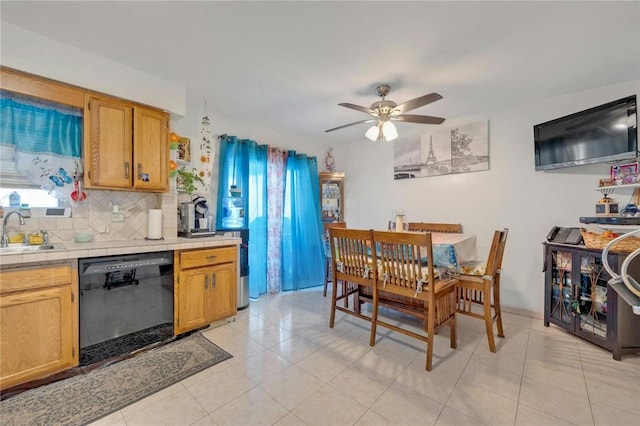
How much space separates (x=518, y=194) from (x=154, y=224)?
155 inches

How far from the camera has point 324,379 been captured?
1878 millimetres

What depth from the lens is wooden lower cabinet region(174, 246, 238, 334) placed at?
239 cm

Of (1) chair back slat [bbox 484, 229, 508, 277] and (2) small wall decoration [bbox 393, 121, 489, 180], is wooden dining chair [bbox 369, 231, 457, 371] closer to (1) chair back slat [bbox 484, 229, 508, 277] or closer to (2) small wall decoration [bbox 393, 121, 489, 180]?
(1) chair back slat [bbox 484, 229, 508, 277]

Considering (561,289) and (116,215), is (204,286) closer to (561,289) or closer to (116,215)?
(116,215)

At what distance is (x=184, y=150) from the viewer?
9.78ft

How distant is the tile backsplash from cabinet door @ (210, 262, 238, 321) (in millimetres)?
646

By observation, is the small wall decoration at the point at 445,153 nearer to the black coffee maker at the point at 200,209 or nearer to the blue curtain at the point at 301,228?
the blue curtain at the point at 301,228

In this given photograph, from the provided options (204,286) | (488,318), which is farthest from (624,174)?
(204,286)

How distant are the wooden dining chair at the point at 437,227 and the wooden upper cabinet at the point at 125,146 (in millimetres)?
3076

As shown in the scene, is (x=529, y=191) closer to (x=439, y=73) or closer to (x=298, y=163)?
(x=439, y=73)

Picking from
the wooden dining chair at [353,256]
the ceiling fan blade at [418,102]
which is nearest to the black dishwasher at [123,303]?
the wooden dining chair at [353,256]

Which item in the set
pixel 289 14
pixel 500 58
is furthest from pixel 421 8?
pixel 500 58

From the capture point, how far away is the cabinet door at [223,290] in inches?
103

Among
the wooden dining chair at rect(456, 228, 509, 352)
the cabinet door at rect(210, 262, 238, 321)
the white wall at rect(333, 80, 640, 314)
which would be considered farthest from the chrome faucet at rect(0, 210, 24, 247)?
the white wall at rect(333, 80, 640, 314)
